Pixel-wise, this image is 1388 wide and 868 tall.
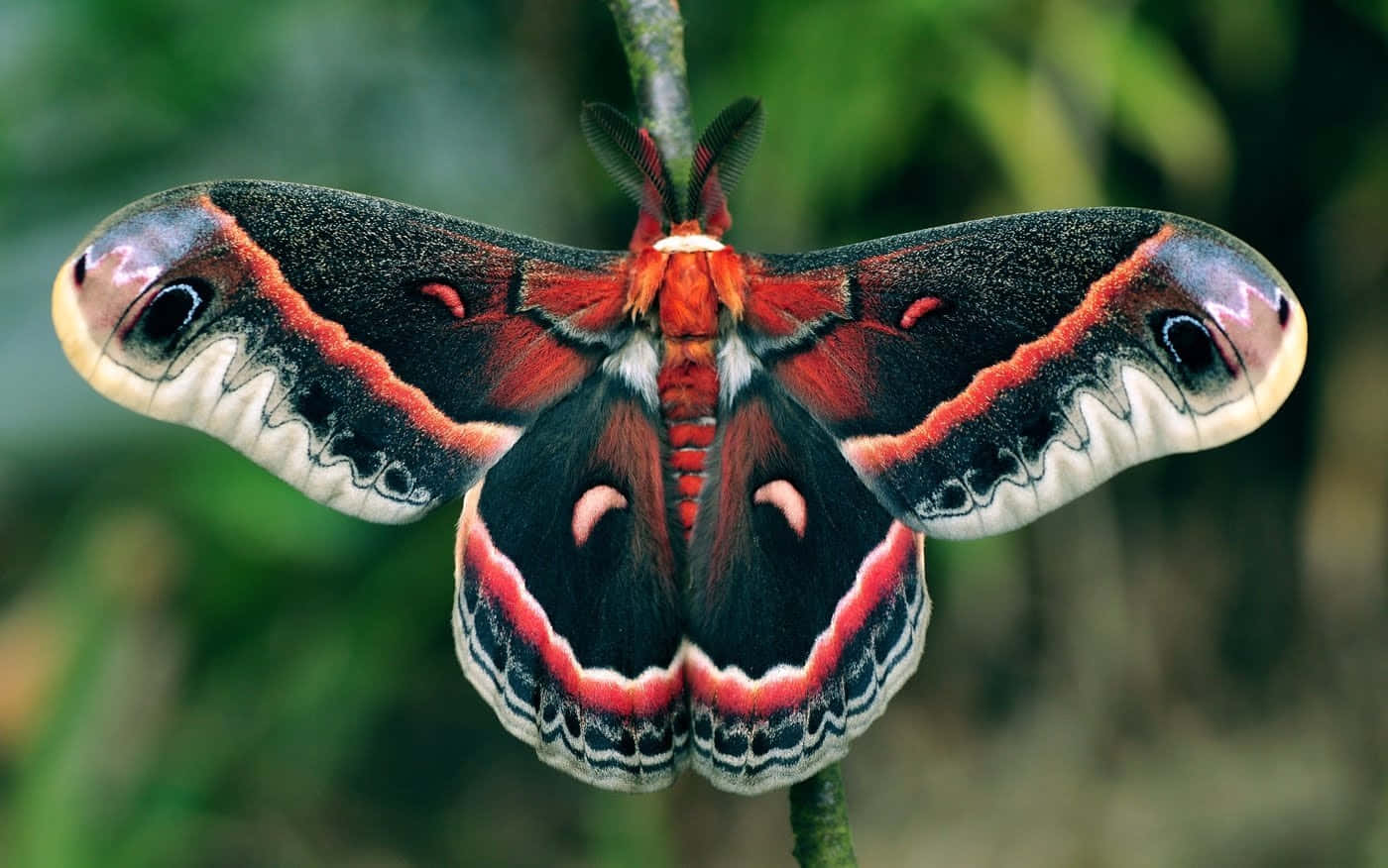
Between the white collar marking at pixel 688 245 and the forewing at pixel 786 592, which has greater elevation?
the white collar marking at pixel 688 245

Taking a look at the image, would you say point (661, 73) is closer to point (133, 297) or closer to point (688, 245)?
point (688, 245)

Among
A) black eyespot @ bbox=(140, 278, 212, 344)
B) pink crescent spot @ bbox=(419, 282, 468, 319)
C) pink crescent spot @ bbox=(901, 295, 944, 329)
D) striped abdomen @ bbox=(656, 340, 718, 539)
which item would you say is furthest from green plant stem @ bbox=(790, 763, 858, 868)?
black eyespot @ bbox=(140, 278, 212, 344)

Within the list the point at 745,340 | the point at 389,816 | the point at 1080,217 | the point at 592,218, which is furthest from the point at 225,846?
the point at 1080,217

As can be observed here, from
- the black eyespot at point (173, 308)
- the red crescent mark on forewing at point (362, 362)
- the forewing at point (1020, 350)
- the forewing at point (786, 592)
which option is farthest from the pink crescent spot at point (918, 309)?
the black eyespot at point (173, 308)

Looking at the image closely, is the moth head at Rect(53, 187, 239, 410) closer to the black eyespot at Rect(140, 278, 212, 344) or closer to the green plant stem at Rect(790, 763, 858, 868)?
the black eyespot at Rect(140, 278, 212, 344)

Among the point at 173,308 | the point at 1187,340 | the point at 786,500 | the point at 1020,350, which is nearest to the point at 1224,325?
the point at 1187,340

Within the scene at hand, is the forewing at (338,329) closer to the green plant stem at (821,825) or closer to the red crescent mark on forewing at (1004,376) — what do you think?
the red crescent mark on forewing at (1004,376)
